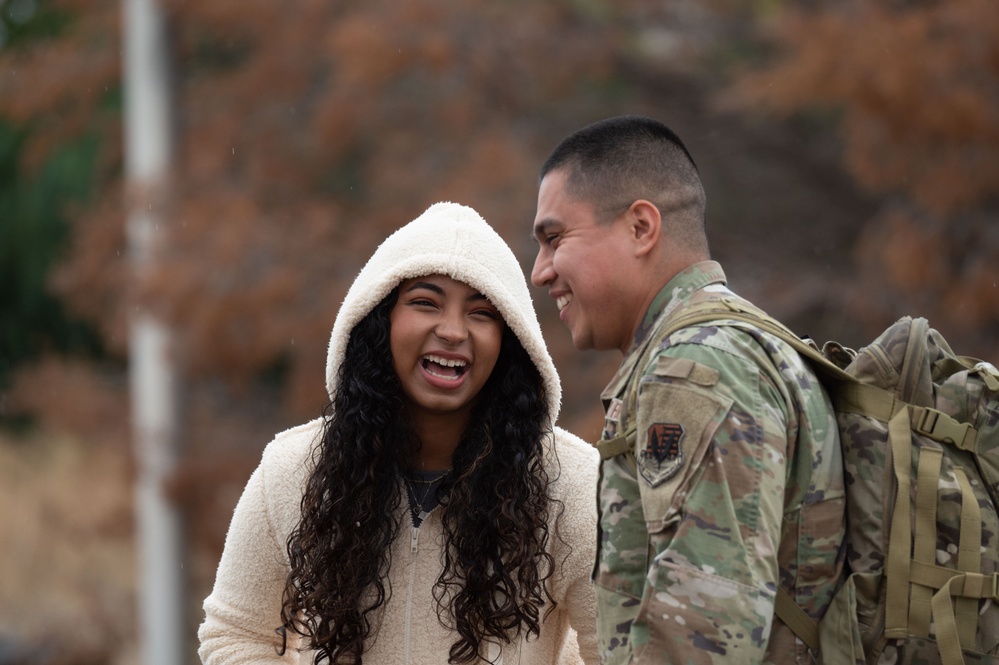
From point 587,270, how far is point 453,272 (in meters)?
0.47

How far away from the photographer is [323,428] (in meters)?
3.37

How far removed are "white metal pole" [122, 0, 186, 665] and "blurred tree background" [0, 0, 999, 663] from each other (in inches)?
7.3

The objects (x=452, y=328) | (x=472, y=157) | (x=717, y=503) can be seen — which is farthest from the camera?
(x=472, y=157)

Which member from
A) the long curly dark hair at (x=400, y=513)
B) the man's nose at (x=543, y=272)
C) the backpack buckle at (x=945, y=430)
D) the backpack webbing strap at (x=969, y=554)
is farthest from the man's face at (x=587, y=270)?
the backpack webbing strap at (x=969, y=554)

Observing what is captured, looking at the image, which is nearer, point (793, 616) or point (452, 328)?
point (793, 616)

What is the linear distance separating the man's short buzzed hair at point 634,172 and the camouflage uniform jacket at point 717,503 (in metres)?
0.40

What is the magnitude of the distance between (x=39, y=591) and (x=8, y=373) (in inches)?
238

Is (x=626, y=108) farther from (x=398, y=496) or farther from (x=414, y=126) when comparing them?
(x=398, y=496)

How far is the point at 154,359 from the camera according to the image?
11383mm

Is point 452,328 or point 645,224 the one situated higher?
point 645,224

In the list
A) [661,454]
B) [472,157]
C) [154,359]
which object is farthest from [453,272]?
[154,359]

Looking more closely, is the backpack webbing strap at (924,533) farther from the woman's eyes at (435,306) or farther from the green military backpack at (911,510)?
the woman's eyes at (435,306)

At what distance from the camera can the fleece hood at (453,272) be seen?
317cm

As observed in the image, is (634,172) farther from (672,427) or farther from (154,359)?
(154,359)
